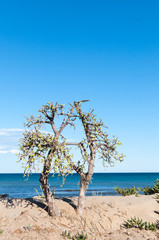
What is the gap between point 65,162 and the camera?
36.7 ft

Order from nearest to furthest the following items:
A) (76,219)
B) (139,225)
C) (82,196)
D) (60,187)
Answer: (139,225) → (76,219) → (82,196) → (60,187)

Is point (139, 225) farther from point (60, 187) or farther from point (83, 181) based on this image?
point (60, 187)

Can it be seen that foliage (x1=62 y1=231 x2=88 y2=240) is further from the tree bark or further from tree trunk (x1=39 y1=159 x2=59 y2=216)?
the tree bark

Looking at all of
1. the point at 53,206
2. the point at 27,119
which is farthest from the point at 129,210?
the point at 27,119

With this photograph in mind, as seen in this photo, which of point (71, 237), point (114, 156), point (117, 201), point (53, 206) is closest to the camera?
point (71, 237)

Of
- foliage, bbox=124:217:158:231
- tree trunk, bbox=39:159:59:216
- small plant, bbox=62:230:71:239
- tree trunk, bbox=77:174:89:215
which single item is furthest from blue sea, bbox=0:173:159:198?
foliage, bbox=124:217:158:231

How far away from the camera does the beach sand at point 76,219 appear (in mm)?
10656

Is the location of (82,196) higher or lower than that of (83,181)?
lower

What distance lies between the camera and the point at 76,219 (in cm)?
1198

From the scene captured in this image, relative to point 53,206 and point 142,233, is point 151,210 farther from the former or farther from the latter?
point 53,206

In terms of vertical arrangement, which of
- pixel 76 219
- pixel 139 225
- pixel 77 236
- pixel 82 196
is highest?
pixel 82 196

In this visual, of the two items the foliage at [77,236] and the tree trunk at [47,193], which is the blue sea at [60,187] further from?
A: the foliage at [77,236]

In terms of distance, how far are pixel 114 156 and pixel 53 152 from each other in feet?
11.0

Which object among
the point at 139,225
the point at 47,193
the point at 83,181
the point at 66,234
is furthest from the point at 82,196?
the point at 139,225
